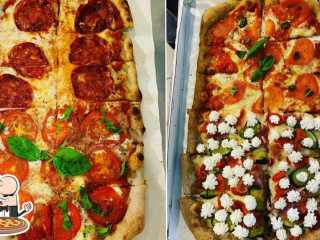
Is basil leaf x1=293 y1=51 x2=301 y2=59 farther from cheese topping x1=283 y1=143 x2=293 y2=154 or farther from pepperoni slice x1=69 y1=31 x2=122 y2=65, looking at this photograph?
pepperoni slice x1=69 y1=31 x2=122 y2=65

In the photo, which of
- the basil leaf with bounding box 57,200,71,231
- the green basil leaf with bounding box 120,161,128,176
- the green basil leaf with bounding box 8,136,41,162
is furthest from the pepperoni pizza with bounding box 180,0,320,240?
the green basil leaf with bounding box 8,136,41,162

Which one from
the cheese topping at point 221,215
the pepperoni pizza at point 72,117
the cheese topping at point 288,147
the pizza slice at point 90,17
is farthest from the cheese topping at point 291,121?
the pizza slice at point 90,17

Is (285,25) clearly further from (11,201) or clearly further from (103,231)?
(11,201)

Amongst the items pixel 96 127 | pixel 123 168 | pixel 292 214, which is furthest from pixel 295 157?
pixel 96 127

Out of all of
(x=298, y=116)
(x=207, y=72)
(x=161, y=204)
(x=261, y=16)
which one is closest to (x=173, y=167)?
(x=161, y=204)

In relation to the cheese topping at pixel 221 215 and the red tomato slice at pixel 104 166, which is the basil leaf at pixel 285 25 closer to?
the cheese topping at pixel 221 215

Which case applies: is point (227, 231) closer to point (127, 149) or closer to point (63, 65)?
point (127, 149)
